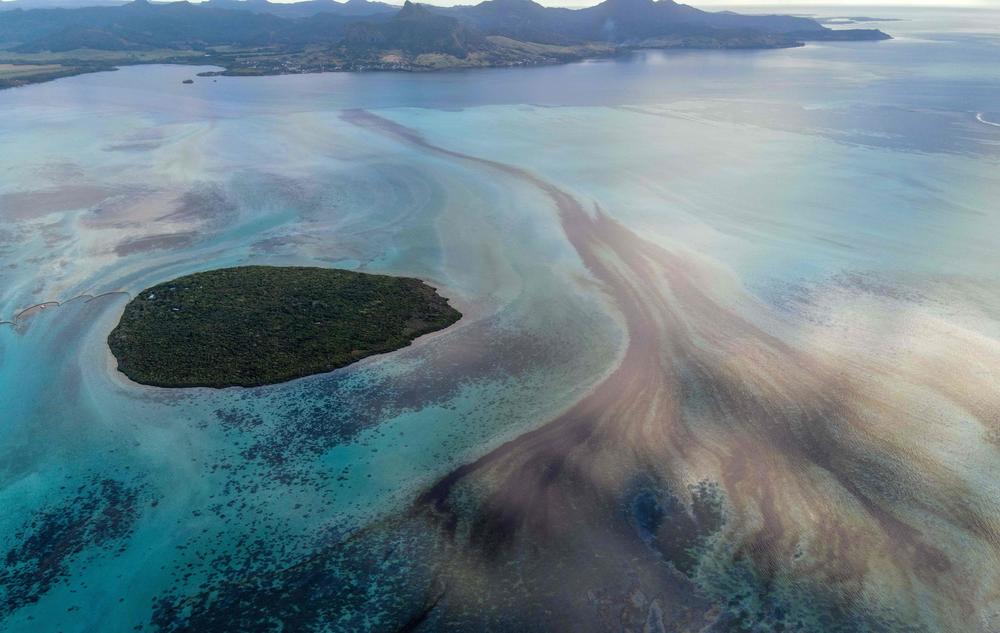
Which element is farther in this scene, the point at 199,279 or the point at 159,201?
the point at 159,201

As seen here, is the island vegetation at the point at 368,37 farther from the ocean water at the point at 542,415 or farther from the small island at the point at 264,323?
the small island at the point at 264,323

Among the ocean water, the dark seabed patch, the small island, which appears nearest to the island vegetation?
the ocean water

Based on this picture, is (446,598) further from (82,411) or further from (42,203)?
(42,203)

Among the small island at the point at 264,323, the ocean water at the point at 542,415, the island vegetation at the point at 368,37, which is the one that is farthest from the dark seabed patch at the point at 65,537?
the island vegetation at the point at 368,37

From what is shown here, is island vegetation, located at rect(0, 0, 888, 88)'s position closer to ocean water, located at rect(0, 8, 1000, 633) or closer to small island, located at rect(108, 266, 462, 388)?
ocean water, located at rect(0, 8, 1000, 633)

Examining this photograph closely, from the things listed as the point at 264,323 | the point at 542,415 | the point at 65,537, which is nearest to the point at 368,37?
the point at 264,323

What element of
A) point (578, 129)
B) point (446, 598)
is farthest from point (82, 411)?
point (578, 129)

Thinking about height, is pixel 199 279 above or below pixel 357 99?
below
